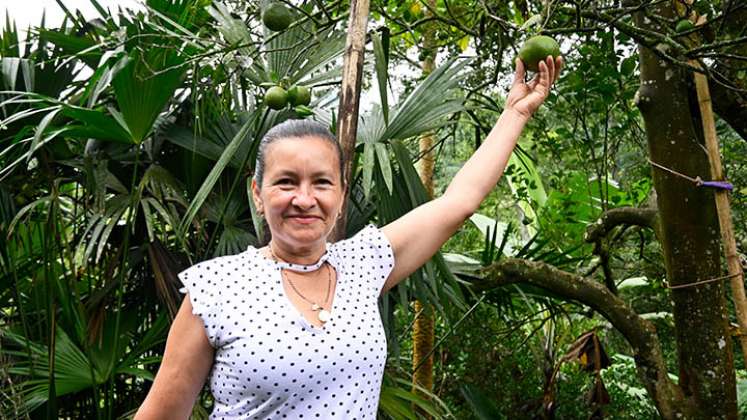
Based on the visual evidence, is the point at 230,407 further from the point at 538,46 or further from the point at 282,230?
the point at 538,46

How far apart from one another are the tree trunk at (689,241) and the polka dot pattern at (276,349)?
214cm

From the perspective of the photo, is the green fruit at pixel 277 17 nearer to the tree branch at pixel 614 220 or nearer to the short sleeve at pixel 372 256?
the short sleeve at pixel 372 256

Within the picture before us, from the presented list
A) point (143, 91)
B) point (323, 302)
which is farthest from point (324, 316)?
point (143, 91)

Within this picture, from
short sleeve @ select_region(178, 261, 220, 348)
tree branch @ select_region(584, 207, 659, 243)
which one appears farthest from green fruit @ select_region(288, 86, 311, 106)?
tree branch @ select_region(584, 207, 659, 243)

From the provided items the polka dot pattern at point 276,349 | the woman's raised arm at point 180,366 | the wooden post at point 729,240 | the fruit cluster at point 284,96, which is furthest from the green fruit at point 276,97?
the wooden post at point 729,240

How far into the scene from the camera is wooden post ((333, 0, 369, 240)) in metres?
1.36

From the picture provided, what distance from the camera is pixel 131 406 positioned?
305 centimetres

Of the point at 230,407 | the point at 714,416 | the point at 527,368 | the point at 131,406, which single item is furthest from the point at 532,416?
the point at 230,407

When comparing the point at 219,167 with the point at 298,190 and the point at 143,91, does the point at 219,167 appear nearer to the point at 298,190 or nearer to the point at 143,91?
the point at 143,91

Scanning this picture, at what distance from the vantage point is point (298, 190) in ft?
3.86

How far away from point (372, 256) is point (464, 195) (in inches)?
8.6

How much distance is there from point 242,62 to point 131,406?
5.99 feet

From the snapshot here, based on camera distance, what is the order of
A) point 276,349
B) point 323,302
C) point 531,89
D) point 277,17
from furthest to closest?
point 277,17
point 531,89
point 323,302
point 276,349

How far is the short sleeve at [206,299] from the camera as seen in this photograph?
112 cm
